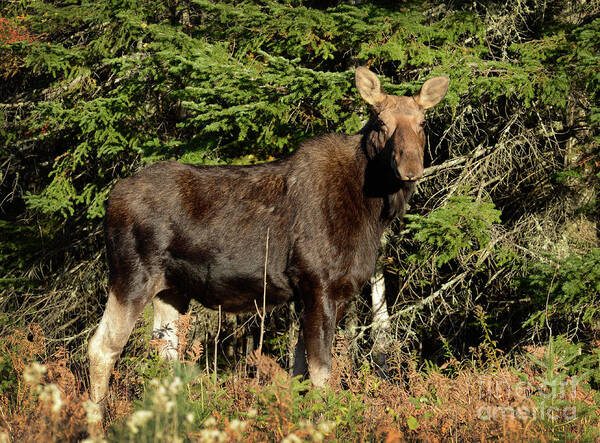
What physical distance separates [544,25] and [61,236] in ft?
27.7

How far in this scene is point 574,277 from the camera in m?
6.15

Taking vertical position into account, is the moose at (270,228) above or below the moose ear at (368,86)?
below

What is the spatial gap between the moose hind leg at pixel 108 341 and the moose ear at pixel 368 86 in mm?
2984

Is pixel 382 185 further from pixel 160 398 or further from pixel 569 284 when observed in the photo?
pixel 160 398

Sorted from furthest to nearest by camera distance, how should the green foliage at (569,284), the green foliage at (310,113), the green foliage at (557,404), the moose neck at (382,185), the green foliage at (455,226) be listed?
1. the green foliage at (310,113)
2. the green foliage at (455,226)
3. the green foliage at (569,284)
4. the moose neck at (382,185)
5. the green foliage at (557,404)

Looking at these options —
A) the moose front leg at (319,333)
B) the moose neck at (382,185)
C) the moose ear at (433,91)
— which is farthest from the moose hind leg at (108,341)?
the moose ear at (433,91)

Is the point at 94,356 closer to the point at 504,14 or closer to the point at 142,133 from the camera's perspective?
the point at 142,133

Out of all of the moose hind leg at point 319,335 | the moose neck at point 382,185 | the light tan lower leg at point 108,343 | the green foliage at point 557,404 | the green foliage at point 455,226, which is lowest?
the light tan lower leg at point 108,343

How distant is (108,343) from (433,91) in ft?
13.1

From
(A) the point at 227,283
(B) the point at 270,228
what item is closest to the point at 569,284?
(B) the point at 270,228

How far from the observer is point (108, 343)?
545 cm

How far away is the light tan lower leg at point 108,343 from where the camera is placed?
5363 millimetres

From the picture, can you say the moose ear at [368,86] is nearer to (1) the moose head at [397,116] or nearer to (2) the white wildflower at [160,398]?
(1) the moose head at [397,116]

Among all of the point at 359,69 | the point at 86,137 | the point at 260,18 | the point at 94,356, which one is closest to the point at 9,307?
the point at 86,137
